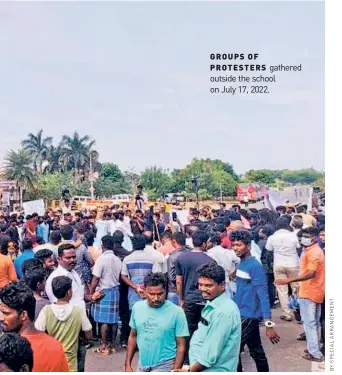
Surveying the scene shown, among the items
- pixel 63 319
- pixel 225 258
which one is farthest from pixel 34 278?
pixel 225 258

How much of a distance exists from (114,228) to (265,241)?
1366 mm

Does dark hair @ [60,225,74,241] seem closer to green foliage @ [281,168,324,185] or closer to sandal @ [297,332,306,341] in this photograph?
green foliage @ [281,168,324,185]

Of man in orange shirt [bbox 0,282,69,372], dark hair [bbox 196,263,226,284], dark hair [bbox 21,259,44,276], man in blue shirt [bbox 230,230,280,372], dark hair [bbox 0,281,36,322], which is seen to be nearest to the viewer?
man in orange shirt [bbox 0,282,69,372]

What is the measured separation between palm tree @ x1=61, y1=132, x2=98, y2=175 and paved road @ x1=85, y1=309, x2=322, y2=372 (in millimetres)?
1485

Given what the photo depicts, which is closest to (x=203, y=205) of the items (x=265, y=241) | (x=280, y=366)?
(x=265, y=241)

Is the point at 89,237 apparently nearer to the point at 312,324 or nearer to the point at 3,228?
the point at 3,228

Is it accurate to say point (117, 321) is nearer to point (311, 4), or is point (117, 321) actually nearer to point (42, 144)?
point (42, 144)

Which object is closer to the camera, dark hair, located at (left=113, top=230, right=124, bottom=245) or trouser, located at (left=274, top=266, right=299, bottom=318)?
dark hair, located at (left=113, top=230, right=124, bottom=245)

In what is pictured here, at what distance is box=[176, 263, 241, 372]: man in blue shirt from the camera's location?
249 cm

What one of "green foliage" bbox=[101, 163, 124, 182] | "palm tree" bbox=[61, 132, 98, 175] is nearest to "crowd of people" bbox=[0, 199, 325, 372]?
"green foliage" bbox=[101, 163, 124, 182]

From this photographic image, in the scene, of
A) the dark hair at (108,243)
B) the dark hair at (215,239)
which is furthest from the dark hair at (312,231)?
the dark hair at (108,243)

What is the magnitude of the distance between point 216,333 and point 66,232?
2.11 metres

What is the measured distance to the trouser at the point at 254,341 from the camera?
3.53m

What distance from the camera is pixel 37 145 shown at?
3863 mm
